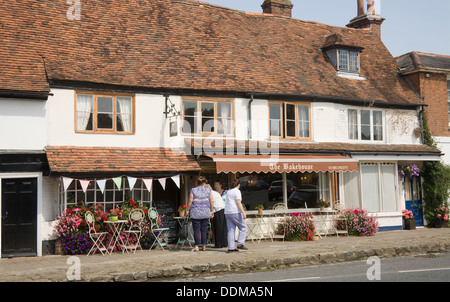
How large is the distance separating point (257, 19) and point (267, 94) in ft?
17.8

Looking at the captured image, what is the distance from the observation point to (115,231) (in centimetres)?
1425

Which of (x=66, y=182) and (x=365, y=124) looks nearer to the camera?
(x=66, y=182)

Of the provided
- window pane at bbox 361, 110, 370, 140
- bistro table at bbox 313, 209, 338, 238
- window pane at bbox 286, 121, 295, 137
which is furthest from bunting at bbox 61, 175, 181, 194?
window pane at bbox 361, 110, 370, 140

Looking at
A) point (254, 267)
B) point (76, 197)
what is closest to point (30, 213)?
point (76, 197)

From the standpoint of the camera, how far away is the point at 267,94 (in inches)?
685

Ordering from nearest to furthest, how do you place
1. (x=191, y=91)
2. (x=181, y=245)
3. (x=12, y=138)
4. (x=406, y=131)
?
(x=12, y=138), (x=181, y=245), (x=191, y=91), (x=406, y=131)

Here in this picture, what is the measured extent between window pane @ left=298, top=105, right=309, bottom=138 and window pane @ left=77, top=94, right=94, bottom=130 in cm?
737

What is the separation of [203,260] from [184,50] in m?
8.76

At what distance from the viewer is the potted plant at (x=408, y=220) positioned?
64.0ft

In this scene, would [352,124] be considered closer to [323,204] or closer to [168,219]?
[323,204]

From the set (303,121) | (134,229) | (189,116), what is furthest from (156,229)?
(303,121)

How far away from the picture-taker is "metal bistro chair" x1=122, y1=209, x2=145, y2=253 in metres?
14.3

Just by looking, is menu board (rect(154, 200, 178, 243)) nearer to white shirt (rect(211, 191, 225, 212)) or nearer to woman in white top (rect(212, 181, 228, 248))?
woman in white top (rect(212, 181, 228, 248))

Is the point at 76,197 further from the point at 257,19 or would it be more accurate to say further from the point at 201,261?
the point at 257,19
